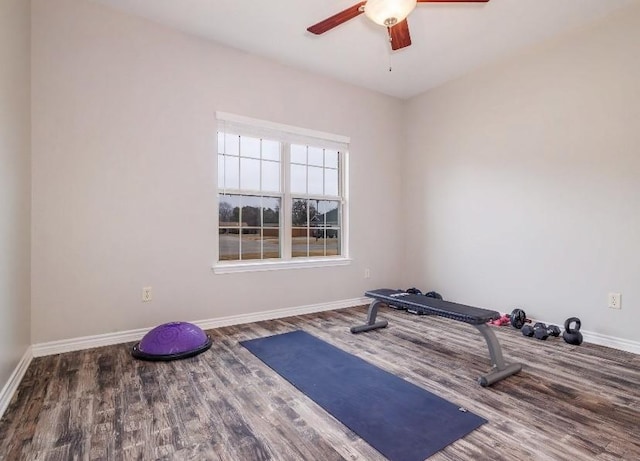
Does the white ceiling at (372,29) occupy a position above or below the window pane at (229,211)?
above

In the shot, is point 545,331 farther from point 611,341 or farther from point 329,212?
point 329,212

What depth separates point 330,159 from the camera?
4.37 metres

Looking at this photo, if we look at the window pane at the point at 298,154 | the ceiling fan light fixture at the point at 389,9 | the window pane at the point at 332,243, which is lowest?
the window pane at the point at 332,243

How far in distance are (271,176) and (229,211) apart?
640mm

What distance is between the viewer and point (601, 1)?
9.11 ft

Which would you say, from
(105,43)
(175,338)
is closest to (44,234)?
(175,338)

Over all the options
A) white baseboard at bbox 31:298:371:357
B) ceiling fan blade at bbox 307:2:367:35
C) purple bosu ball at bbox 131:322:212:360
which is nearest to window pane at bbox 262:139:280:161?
ceiling fan blade at bbox 307:2:367:35

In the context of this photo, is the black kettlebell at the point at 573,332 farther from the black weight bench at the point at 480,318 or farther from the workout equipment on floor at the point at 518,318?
the black weight bench at the point at 480,318

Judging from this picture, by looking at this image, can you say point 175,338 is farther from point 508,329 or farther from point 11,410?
point 508,329

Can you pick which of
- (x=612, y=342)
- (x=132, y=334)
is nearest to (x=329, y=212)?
(x=132, y=334)

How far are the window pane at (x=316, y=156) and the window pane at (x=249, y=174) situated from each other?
72 cm

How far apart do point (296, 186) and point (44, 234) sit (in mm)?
2412

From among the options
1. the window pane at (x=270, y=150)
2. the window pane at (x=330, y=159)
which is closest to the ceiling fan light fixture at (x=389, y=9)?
the window pane at (x=270, y=150)

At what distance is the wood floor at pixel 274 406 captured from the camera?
155 cm
